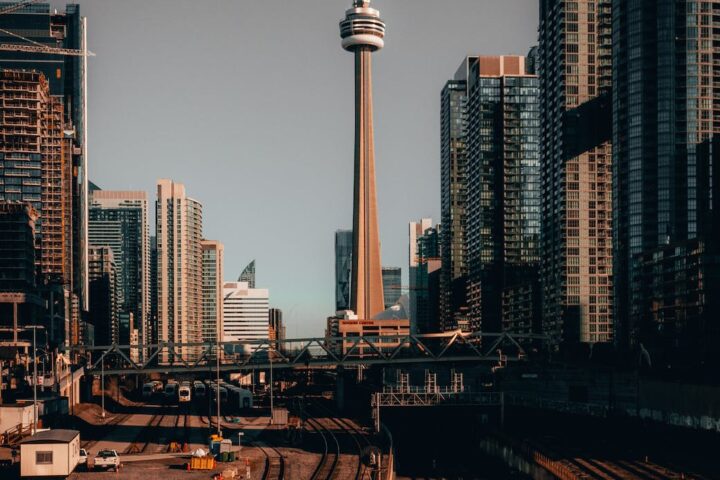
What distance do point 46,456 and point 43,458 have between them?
25cm

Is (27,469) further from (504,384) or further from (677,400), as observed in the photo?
(504,384)

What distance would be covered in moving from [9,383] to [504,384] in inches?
2803

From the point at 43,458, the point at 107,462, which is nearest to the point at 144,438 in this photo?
the point at 107,462

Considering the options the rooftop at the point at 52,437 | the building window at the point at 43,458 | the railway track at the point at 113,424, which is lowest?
the railway track at the point at 113,424

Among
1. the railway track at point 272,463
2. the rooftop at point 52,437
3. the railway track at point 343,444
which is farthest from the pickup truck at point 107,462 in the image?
the railway track at point 343,444

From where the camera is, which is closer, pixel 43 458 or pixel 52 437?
pixel 43 458

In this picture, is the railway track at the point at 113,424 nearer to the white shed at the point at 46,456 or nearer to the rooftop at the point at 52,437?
the rooftop at the point at 52,437

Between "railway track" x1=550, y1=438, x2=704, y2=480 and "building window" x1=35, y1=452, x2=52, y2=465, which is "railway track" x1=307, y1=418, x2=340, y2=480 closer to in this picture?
"railway track" x1=550, y1=438, x2=704, y2=480

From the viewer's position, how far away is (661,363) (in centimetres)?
19788

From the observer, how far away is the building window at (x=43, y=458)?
8862cm

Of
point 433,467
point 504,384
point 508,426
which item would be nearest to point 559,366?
point 504,384

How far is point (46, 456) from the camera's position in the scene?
8906 cm

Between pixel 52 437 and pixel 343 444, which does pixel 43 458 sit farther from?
pixel 343 444

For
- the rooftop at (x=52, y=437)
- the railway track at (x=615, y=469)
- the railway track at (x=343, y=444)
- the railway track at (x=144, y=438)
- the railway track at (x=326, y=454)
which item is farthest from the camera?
the railway track at (x=144, y=438)
